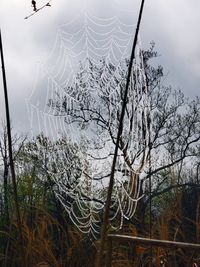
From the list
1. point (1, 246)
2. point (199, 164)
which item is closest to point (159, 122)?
point (199, 164)

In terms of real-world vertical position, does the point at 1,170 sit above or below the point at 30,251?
above

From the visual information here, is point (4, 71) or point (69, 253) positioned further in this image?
point (69, 253)

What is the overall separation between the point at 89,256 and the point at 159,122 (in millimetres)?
11259

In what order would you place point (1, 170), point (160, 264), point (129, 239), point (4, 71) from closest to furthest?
A: point (4, 71) < point (129, 239) < point (160, 264) < point (1, 170)

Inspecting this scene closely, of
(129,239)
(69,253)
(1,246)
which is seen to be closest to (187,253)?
(69,253)

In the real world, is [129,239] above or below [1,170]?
below

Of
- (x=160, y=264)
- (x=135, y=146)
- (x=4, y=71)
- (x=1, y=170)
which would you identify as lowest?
(x=160, y=264)

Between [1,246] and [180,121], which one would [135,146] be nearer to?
[1,246]

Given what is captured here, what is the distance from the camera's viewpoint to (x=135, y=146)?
2.88 meters

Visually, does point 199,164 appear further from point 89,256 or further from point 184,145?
point 89,256

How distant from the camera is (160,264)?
7.42ft

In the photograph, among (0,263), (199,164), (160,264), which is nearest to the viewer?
(160,264)

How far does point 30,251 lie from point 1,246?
3.37 m

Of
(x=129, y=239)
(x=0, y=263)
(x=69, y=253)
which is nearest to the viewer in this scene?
(x=129, y=239)
